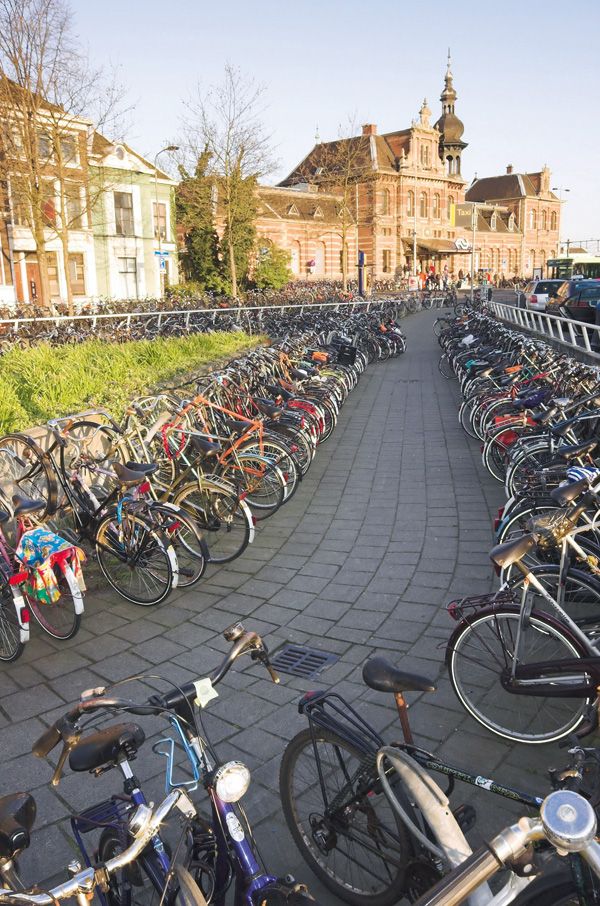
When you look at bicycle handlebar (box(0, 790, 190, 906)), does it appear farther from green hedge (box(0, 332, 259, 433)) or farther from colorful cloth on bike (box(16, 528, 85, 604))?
green hedge (box(0, 332, 259, 433))

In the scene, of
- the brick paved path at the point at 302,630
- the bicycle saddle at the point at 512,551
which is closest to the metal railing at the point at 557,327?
the brick paved path at the point at 302,630

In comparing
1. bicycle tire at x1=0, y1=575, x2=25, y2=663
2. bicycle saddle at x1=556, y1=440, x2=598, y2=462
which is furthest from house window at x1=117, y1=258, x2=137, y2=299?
bicycle saddle at x1=556, y1=440, x2=598, y2=462

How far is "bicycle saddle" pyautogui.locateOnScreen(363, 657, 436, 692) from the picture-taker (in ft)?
6.78

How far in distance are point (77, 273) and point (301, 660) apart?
3175 centimetres

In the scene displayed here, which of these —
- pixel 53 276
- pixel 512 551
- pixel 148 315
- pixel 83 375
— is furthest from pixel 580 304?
pixel 53 276

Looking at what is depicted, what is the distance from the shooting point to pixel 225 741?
10.8ft

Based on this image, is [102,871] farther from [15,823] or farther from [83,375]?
[83,375]

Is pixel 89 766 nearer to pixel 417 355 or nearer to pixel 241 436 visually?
pixel 241 436

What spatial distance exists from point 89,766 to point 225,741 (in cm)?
162

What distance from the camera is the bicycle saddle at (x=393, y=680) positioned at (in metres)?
2.07

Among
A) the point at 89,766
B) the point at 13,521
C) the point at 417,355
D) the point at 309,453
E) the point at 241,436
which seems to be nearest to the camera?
the point at 89,766

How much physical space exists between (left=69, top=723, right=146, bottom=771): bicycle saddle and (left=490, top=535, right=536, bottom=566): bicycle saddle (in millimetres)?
1675

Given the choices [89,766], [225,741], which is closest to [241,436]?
[225,741]

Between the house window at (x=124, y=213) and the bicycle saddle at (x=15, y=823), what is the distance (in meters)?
35.2
